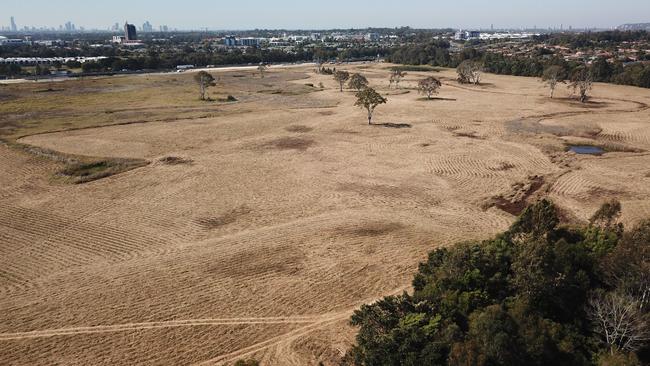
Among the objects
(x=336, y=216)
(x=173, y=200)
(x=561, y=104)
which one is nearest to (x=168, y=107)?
(x=173, y=200)

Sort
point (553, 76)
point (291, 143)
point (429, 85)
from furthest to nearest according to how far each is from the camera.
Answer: point (429, 85)
point (553, 76)
point (291, 143)

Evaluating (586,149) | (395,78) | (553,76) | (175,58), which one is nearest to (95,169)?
(586,149)

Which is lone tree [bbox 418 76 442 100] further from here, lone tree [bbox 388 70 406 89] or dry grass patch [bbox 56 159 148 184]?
dry grass patch [bbox 56 159 148 184]

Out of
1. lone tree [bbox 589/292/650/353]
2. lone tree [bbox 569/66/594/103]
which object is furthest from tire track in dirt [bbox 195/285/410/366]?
lone tree [bbox 569/66/594/103]

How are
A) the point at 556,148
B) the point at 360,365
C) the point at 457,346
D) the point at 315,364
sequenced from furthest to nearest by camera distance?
the point at 556,148 → the point at 315,364 → the point at 360,365 → the point at 457,346

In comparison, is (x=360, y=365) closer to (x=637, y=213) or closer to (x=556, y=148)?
(x=637, y=213)

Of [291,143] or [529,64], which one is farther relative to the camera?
[529,64]

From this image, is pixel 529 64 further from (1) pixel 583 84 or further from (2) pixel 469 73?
(1) pixel 583 84
